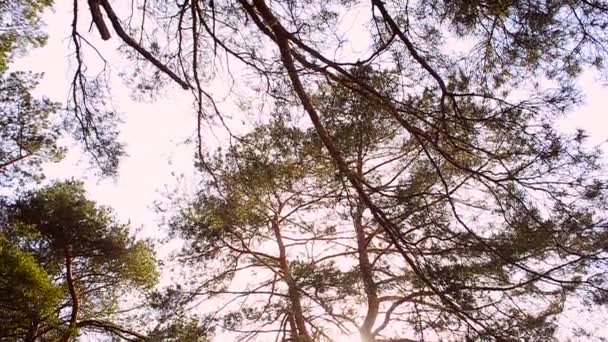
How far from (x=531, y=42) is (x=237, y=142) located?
1.69m

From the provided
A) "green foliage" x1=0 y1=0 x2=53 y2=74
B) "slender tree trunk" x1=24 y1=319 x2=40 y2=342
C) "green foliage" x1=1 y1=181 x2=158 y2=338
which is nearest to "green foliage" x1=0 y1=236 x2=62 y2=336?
"slender tree trunk" x1=24 y1=319 x2=40 y2=342

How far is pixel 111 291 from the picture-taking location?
7.55 meters

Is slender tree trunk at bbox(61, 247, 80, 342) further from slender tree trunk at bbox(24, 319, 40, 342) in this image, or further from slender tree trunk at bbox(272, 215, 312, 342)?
slender tree trunk at bbox(272, 215, 312, 342)

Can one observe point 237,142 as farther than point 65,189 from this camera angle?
No

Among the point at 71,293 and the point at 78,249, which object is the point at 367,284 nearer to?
the point at 71,293

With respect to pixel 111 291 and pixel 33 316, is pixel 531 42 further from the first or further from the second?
pixel 111 291

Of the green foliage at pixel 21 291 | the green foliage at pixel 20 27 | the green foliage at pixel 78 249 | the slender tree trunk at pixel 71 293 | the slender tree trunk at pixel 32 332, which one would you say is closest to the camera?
the green foliage at pixel 20 27

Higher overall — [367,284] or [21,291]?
[21,291]

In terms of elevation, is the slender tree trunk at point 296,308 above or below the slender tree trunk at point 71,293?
below

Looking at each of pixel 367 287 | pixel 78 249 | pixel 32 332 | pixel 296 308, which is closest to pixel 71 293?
pixel 78 249

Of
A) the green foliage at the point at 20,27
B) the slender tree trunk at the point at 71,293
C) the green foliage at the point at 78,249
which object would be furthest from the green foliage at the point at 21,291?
the green foliage at the point at 20,27

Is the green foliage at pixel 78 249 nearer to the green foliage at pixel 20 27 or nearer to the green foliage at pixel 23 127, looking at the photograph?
the green foliage at pixel 23 127

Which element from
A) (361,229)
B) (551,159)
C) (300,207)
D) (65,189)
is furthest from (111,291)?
(551,159)

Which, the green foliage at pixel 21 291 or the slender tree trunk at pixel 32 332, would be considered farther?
the slender tree trunk at pixel 32 332
